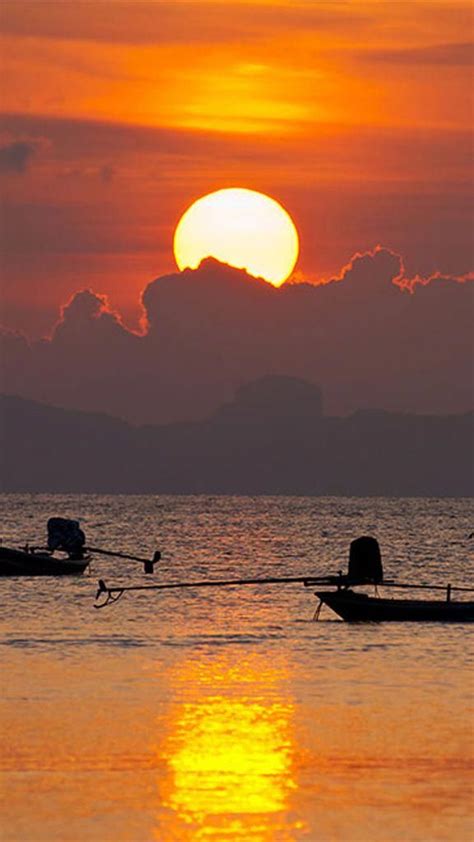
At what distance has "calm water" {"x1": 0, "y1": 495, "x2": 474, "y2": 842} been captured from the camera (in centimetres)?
3083

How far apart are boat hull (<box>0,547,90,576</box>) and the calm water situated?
15.1 meters

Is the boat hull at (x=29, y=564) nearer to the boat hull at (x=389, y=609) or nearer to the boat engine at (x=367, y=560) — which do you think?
the boat hull at (x=389, y=609)

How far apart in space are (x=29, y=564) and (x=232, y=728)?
56.7m

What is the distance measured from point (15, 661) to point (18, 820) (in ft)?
86.0

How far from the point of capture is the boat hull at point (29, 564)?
317ft

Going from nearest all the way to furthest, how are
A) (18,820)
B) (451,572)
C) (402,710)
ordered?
(18,820)
(402,710)
(451,572)

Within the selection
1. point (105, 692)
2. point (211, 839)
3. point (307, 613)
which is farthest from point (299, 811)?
point (307, 613)

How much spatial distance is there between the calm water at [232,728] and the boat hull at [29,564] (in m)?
15.1

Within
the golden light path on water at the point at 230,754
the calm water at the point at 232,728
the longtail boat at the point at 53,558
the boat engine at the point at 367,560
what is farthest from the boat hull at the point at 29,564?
the golden light path on water at the point at 230,754

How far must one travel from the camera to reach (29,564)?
3814 inches

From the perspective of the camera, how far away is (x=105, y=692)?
49.1 metres

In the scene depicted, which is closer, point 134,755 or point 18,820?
point 18,820

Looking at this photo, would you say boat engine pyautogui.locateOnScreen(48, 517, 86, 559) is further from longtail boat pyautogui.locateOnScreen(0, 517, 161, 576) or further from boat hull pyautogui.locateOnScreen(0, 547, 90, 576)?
boat hull pyautogui.locateOnScreen(0, 547, 90, 576)

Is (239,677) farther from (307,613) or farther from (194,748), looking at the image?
(307,613)
